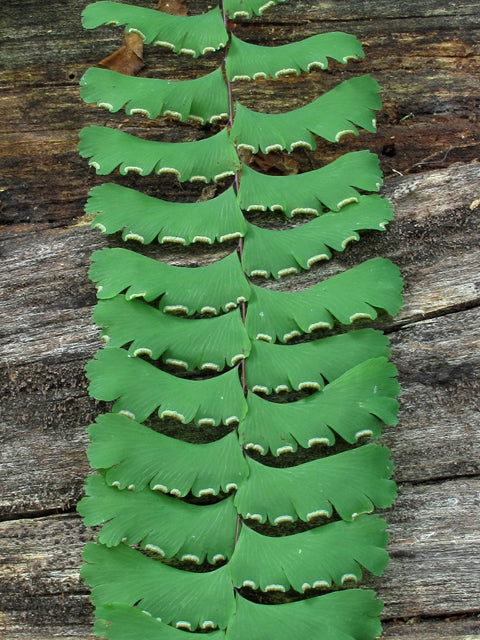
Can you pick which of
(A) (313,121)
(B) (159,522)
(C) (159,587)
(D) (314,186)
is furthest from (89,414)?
(A) (313,121)

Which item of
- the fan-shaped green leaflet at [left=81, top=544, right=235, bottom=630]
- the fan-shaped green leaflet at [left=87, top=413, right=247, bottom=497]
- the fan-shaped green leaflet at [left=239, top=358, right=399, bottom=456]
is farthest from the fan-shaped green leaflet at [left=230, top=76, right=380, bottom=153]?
the fan-shaped green leaflet at [left=81, top=544, right=235, bottom=630]

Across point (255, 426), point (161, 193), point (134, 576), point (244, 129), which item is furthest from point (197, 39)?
point (134, 576)

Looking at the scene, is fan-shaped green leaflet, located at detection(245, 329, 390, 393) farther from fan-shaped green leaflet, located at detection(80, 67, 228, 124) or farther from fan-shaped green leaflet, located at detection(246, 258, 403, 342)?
fan-shaped green leaflet, located at detection(80, 67, 228, 124)

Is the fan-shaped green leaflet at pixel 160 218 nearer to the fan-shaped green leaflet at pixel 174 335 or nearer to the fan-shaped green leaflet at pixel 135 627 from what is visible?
the fan-shaped green leaflet at pixel 174 335

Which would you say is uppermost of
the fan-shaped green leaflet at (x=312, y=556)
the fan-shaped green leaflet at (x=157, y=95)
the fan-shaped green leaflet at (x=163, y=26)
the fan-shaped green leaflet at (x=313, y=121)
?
the fan-shaped green leaflet at (x=163, y=26)

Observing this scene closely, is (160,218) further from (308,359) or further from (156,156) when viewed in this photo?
(308,359)

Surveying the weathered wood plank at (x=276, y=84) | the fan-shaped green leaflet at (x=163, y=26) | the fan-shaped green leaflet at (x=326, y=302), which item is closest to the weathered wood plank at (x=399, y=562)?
the fan-shaped green leaflet at (x=326, y=302)

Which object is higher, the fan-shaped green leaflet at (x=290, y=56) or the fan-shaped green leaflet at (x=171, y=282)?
the fan-shaped green leaflet at (x=290, y=56)

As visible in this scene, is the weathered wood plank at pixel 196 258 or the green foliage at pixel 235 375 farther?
the weathered wood plank at pixel 196 258

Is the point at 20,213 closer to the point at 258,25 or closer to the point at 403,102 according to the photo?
the point at 258,25
